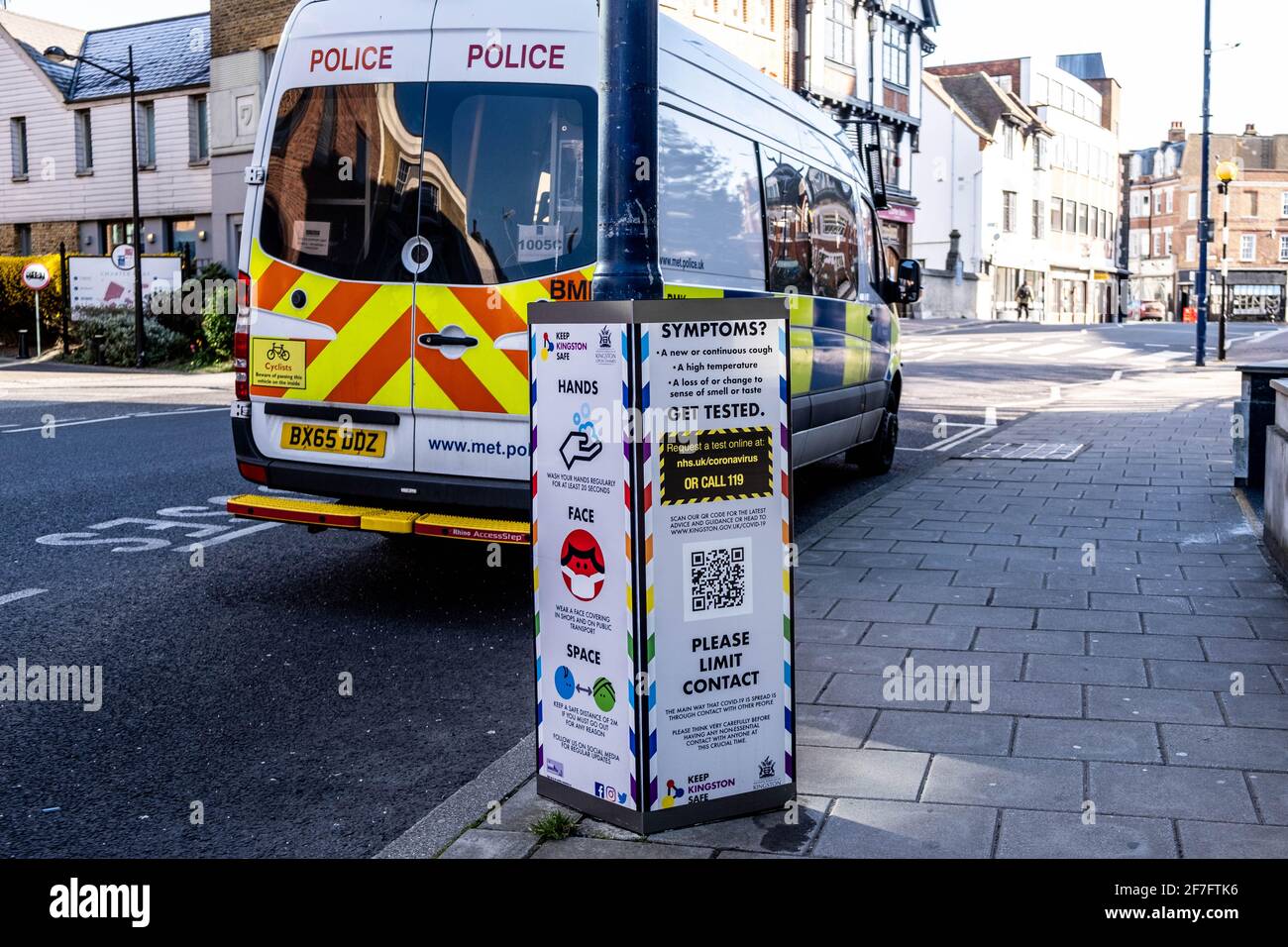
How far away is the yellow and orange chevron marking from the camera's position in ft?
20.9

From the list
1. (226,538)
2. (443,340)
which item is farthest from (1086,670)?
(226,538)

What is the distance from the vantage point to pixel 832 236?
10008 mm

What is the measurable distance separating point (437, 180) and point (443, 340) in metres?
0.76

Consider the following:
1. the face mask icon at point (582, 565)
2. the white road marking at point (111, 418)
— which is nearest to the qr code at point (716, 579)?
the face mask icon at point (582, 565)

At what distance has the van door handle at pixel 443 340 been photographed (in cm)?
643

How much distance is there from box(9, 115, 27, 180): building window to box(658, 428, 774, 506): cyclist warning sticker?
139ft

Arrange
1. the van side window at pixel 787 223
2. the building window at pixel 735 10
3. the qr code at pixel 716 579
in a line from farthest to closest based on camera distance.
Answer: the building window at pixel 735 10
the van side window at pixel 787 223
the qr code at pixel 716 579

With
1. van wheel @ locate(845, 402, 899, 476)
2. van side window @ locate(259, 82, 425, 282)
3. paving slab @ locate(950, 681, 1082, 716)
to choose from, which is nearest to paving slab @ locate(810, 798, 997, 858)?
paving slab @ locate(950, 681, 1082, 716)

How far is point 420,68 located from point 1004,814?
437 centimetres

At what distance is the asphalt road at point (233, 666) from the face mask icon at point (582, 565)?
878 millimetres

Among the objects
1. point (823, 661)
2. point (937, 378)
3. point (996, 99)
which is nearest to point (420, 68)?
point (823, 661)

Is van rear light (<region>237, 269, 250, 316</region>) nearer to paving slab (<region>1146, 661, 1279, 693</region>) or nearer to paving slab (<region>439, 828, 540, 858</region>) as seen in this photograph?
paving slab (<region>439, 828, 540, 858</region>)

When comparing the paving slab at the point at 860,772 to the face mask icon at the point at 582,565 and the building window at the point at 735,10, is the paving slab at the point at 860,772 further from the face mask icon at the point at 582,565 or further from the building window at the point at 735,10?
the building window at the point at 735,10
